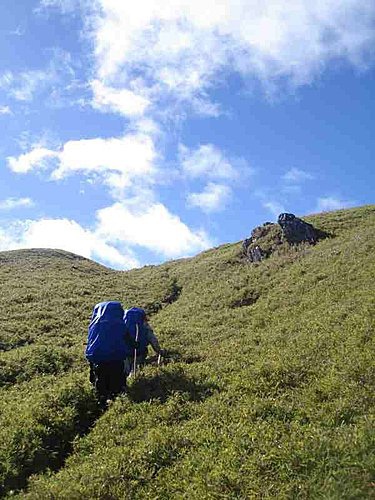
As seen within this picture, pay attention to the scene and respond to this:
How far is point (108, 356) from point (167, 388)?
1614 mm

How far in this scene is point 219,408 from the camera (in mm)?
10703

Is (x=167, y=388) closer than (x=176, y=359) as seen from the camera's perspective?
Yes

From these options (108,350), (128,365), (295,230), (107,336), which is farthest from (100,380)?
(295,230)

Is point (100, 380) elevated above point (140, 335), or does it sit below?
below

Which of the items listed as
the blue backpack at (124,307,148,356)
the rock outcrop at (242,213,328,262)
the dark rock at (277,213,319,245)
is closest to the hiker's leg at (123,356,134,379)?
the blue backpack at (124,307,148,356)

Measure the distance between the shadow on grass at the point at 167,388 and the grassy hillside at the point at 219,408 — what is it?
5 cm

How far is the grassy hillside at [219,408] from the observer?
25.8 ft

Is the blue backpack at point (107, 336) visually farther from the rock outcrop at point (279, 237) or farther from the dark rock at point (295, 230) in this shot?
the dark rock at point (295, 230)

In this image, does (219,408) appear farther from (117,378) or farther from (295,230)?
(295,230)

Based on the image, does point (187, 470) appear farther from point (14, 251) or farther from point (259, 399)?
point (14, 251)

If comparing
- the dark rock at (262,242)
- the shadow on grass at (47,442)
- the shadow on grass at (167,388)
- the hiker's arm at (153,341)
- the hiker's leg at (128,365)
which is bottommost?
the shadow on grass at (47,442)

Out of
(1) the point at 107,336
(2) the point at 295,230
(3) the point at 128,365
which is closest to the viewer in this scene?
(1) the point at 107,336

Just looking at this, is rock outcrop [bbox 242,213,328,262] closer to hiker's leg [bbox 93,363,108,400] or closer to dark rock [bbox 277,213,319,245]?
dark rock [bbox 277,213,319,245]

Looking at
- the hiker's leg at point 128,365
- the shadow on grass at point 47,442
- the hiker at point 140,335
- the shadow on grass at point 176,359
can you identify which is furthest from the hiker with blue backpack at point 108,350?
the shadow on grass at point 176,359
